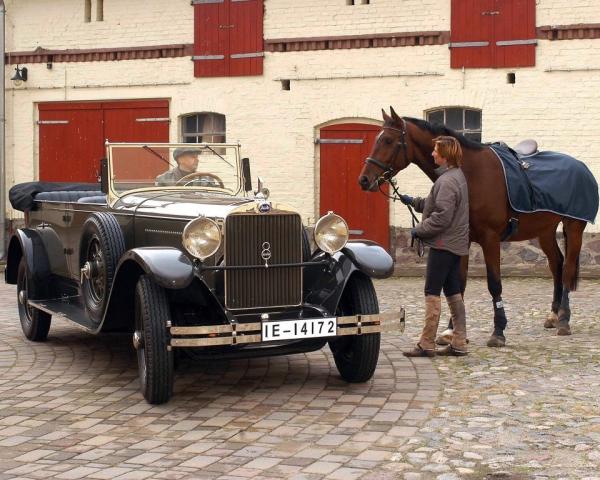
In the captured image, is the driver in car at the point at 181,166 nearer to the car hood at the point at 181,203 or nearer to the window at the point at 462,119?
the car hood at the point at 181,203

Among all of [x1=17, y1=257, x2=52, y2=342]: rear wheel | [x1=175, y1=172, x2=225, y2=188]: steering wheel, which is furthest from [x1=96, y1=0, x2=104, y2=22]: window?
[x1=175, y1=172, x2=225, y2=188]: steering wheel

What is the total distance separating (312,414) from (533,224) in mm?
4092

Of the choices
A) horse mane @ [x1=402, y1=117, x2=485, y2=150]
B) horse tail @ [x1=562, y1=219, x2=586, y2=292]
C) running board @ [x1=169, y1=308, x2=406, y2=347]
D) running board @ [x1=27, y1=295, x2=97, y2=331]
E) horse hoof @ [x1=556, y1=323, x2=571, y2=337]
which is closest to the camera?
running board @ [x1=169, y1=308, x2=406, y2=347]

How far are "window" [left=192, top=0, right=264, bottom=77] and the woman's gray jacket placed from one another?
10078mm

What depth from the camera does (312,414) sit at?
673 cm

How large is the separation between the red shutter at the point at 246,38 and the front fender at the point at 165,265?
11385mm

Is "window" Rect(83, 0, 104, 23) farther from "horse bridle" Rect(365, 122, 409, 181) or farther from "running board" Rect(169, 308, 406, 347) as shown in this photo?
"running board" Rect(169, 308, 406, 347)

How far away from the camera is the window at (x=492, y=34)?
16.6m

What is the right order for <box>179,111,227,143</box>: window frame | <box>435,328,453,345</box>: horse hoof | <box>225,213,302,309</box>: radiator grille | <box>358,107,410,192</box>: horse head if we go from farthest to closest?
<box>179,111,227,143</box>: window frame → <box>358,107,410,192</box>: horse head → <box>435,328,453,345</box>: horse hoof → <box>225,213,302,309</box>: radiator grille

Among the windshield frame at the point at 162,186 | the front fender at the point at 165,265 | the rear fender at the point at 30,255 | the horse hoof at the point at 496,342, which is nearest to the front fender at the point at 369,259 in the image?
the front fender at the point at 165,265

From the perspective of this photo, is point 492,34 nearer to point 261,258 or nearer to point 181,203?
point 181,203

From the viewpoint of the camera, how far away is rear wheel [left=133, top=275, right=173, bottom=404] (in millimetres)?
6875

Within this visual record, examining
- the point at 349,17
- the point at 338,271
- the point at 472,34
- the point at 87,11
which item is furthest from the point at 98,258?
the point at 87,11

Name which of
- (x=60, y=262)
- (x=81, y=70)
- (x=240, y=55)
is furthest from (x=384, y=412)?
(x=81, y=70)
